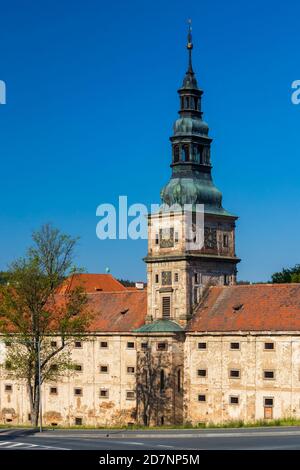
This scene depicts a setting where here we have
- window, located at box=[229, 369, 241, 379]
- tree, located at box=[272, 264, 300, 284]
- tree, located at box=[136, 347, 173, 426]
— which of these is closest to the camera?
window, located at box=[229, 369, 241, 379]

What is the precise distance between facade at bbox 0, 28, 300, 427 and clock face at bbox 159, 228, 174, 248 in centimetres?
8

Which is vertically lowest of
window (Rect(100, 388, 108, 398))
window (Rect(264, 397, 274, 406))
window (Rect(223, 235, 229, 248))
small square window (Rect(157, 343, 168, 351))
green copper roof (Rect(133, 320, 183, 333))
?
window (Rect(264, 397, 274, 406))

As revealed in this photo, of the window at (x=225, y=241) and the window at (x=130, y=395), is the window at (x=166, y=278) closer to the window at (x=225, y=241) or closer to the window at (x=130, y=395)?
the window at (x=225, y=241)

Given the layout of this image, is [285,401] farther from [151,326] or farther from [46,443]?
[46,443]

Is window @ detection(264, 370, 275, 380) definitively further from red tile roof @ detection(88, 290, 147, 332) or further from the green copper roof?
red tile roof @ detection(88, 290, 147, 332)

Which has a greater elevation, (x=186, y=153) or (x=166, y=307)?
(x=186, y=153)

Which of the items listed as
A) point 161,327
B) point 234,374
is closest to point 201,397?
point 234,374

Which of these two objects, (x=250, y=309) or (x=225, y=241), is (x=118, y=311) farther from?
(x=250, y=309)

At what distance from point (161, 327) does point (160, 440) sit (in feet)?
101

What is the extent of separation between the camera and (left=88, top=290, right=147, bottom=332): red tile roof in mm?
89000

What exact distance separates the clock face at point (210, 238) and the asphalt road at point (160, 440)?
2699cm

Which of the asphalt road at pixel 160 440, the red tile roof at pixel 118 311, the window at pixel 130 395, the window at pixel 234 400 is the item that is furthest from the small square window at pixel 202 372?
the asphalt road at pixel 160 440

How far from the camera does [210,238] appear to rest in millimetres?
85375

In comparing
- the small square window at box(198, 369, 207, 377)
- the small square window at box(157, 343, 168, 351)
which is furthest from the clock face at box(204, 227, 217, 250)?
the small square window at box(198, 369, 207, 377)
